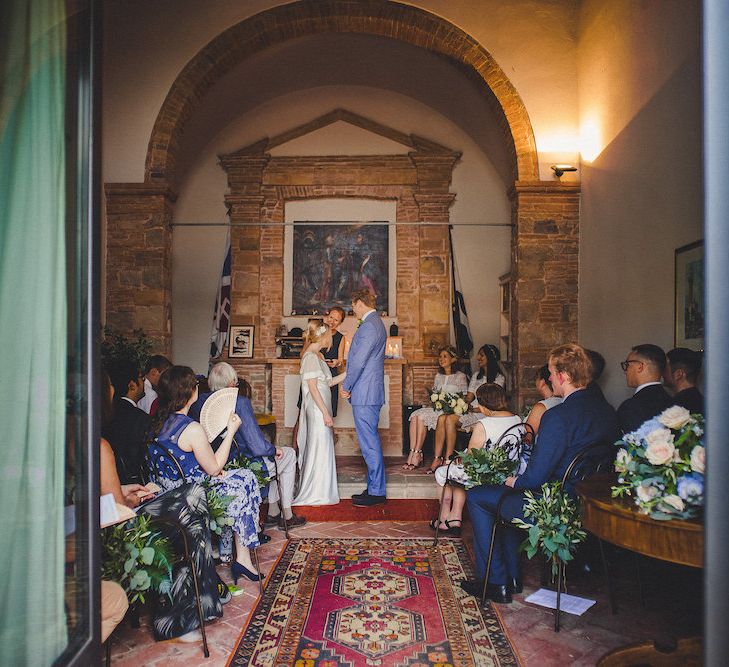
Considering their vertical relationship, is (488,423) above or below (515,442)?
above

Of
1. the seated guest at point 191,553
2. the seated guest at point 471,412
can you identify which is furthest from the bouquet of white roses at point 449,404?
the seated guest at point 191,553

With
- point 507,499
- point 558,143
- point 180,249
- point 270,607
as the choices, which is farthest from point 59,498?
point 180,249

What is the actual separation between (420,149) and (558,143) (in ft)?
10.3

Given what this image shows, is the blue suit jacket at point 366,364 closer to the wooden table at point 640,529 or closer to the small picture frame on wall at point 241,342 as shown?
the wooden table at point 640,529

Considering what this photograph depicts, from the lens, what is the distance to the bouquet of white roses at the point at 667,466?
229cm

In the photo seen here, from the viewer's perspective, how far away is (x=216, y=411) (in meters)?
3.84

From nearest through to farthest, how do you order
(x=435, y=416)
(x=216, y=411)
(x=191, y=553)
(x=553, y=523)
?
(x=191, y=553) → (x=553, y=523) → (x=216, y=411) → (x=435, y=416)

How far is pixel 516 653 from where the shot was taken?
2.99 m

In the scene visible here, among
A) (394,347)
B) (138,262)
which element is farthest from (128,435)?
(394,347)

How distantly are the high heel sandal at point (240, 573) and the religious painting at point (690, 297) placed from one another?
125 inches

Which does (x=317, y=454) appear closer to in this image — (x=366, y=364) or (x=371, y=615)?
(x=366, y=364)

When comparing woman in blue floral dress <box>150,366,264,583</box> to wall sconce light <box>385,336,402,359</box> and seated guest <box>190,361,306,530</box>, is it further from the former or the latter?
wall sconce light <box>385,336,402,359</box>

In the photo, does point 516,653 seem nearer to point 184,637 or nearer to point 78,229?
point 184,637

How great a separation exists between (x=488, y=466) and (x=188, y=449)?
1.87 m
